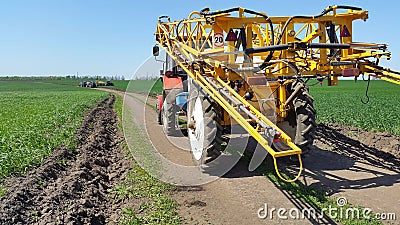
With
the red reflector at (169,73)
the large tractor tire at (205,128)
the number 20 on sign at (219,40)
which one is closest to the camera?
the large tractor tire at (205,128)

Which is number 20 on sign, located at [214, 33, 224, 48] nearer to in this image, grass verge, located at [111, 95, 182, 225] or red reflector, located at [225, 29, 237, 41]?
red reflector, located at [225, 29, 237, 41]

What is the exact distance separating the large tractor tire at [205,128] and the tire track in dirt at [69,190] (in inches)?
61.5

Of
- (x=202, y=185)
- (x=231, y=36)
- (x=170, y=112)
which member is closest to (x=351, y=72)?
(x=231, y=36)

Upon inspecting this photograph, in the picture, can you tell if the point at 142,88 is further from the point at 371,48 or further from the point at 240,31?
the point at 371,48

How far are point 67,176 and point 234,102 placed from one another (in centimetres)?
337

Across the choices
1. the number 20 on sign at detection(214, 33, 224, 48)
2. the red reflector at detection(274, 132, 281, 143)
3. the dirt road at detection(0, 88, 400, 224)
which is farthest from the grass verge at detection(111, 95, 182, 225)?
the number 20 on sign at detection(214, 33, 224, 48)

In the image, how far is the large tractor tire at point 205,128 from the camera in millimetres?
6648

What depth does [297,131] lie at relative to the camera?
6980 millimetres

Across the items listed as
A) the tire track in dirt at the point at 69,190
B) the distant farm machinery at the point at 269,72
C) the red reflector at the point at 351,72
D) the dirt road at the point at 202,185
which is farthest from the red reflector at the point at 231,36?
the tire track in dirt at the point at 69,190

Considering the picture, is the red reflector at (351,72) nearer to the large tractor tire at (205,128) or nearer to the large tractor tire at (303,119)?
the large tractor tire at (303,119)

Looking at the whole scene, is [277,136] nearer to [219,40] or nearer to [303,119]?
[303,119]

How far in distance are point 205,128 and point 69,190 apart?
8.14ft

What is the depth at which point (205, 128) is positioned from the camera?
22.0 feet

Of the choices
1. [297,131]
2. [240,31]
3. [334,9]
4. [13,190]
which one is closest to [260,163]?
[297,131]
